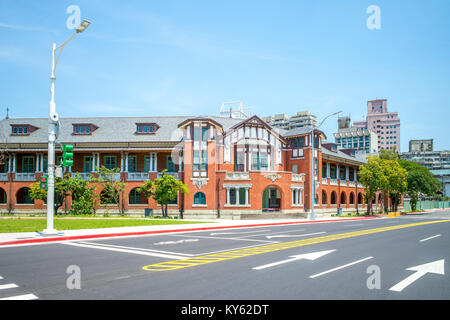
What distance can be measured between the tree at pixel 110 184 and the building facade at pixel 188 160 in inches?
25.7

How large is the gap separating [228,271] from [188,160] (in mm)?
29388

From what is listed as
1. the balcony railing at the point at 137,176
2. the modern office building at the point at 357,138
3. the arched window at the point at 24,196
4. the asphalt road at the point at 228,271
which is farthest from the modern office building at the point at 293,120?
the asphalt road at the point at 228,271

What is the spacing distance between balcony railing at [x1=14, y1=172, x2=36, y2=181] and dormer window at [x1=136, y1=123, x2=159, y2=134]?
12.6 m

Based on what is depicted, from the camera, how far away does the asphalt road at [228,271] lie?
7.25m

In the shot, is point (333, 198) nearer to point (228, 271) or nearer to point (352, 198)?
point (352, 198)

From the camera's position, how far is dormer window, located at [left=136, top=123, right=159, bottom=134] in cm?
4221

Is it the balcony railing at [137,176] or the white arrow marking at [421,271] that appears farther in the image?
the balcony railing at [137,176]

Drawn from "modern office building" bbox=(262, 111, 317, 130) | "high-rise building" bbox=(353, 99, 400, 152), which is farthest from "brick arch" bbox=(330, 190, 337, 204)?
"high-rise building" bbox=(353, 99, 400, 152)

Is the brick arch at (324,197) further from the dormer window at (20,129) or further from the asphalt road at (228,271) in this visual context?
the dormer window at (20,129)

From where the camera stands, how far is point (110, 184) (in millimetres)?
38500

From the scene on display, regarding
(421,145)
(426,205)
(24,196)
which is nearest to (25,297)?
(24,196)
